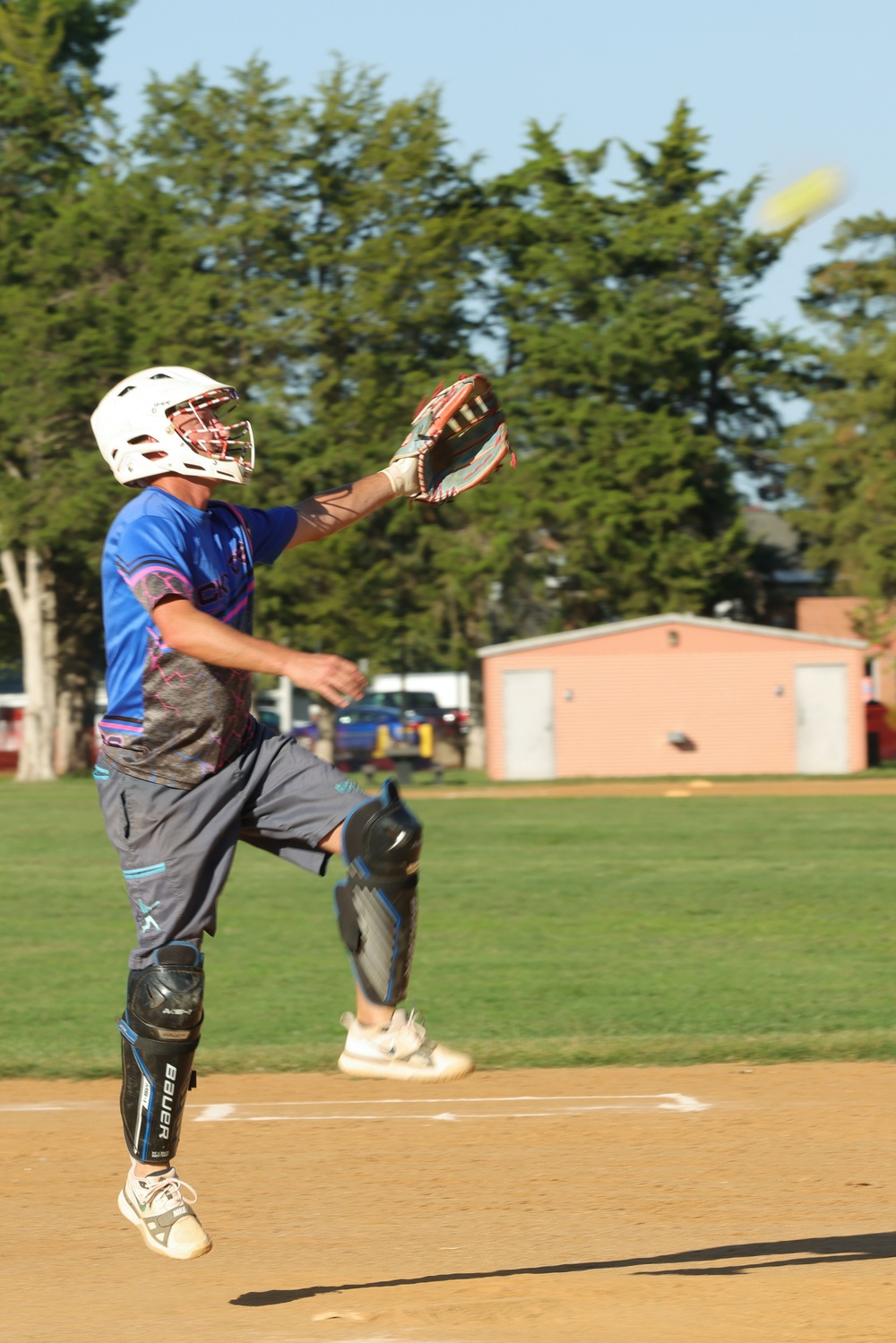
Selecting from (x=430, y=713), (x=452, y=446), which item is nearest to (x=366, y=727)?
(x=430, y=713)

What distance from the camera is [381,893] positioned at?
5.07 metres

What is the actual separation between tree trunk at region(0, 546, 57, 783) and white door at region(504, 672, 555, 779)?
1150cm

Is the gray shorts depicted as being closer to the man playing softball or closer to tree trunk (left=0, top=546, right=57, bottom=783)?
the man playing softball

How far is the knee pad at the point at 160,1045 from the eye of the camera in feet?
16.7

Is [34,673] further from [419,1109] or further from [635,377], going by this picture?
[419,1109]

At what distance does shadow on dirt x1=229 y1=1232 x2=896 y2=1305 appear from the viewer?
5.43 m

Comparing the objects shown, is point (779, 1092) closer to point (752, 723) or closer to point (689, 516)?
point (752, 723)

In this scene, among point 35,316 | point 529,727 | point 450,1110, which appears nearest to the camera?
point 450,1110

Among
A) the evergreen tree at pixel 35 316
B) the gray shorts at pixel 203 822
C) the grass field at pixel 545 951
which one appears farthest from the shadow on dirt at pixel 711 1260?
the evergreen tree at pixel 35 316

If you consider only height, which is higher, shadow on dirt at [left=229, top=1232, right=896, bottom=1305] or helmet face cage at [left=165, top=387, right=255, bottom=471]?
helmet face cage at [left=165, top=387, right=255, bottom=471]

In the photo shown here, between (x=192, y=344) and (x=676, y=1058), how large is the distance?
3752cm

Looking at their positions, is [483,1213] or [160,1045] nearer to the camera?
[160,1045]

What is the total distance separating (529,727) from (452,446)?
3588cm

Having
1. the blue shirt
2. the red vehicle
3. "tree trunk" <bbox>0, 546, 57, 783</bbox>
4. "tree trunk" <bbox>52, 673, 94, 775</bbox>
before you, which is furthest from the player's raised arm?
"tree trunk" <bbox>52, 673, 94, 775</bbox>
